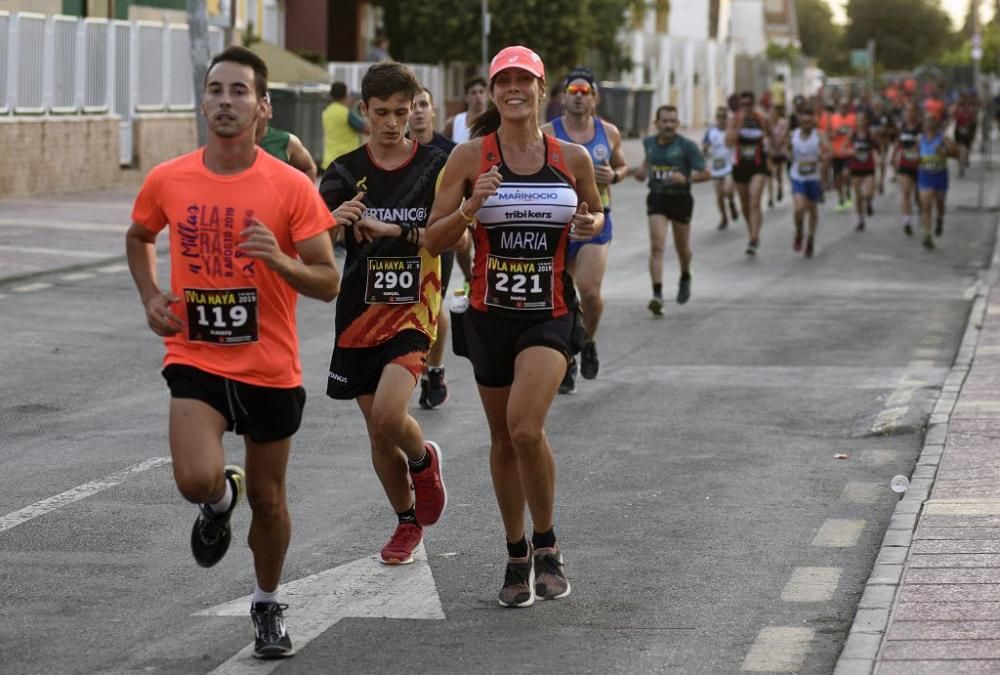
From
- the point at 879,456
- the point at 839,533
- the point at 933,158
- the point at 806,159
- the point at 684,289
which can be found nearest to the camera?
the point at 839,533

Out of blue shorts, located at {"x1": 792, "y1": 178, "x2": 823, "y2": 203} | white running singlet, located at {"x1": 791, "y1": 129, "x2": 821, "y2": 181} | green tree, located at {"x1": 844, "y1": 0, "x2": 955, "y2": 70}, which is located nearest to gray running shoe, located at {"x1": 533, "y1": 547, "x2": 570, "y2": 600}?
blue shorts, located at {"x1": 792, "y1": 178, "x2": 823, "y2": 203}

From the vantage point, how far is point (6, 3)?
2867 cm

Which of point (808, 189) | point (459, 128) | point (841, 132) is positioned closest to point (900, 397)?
point (459, 128)

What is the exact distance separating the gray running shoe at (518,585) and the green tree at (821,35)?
149 m

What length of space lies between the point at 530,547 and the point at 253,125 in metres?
1.94

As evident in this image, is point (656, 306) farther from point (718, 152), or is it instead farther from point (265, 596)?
point (265, 596)

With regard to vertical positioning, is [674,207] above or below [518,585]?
above

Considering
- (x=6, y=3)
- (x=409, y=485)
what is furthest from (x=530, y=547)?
(x=6, y=3)

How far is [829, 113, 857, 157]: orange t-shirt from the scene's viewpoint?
30469 millimetres

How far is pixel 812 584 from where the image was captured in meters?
7.20

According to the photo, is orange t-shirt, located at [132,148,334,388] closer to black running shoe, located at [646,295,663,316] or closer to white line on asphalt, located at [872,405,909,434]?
white line on asphalt, located at [872,405,909,434]

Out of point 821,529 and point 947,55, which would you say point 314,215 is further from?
point 947,55

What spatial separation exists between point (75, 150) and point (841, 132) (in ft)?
38.4

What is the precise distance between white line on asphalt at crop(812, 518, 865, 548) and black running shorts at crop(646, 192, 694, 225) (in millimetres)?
8982
